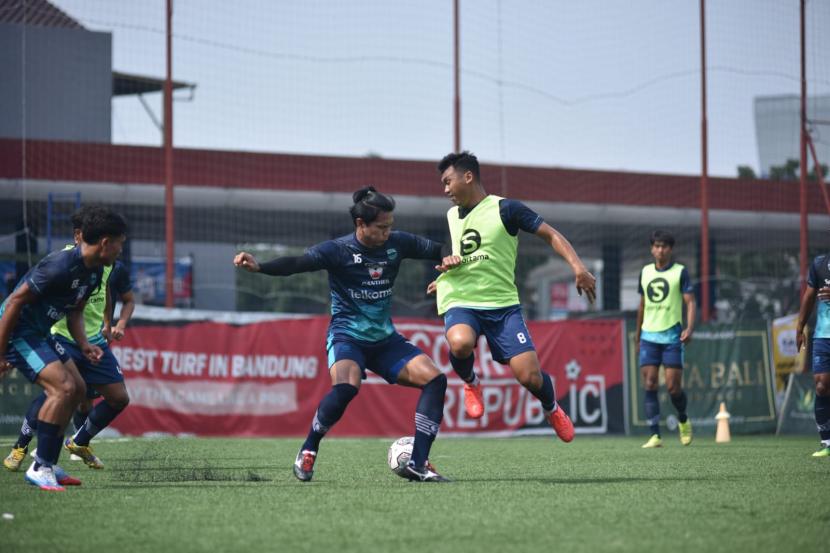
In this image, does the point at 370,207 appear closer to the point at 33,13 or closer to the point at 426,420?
the point at 426,420

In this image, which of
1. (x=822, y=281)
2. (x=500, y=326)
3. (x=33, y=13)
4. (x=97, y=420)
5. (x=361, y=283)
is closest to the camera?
(x=361, y=283)

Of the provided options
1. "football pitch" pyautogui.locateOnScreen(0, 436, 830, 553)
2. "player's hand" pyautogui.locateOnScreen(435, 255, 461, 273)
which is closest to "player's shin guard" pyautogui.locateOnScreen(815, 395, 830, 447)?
"football pitch" pyautogui.locateOnScreen(0, 436, 830, 553)

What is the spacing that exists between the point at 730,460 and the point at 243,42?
11318 millimetres

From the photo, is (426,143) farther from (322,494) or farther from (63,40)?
(322,494)

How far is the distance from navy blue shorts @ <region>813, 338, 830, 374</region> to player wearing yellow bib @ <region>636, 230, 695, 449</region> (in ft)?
7.86

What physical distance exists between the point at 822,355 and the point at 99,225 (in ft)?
23.9

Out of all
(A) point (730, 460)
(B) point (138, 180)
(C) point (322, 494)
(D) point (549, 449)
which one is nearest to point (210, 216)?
(B) point (138, 180)

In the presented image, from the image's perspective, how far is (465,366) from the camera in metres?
8.47

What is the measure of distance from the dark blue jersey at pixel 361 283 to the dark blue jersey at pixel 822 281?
15.5 feet

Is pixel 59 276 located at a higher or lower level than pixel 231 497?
higher

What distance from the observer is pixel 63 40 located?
2042 centimetres

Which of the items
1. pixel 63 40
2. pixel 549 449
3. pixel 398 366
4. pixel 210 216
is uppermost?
pixel 63 40

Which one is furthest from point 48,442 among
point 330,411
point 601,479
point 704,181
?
point 704,181

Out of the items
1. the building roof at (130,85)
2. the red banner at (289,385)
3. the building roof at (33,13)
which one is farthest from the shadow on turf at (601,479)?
the building roof at (130,85)
